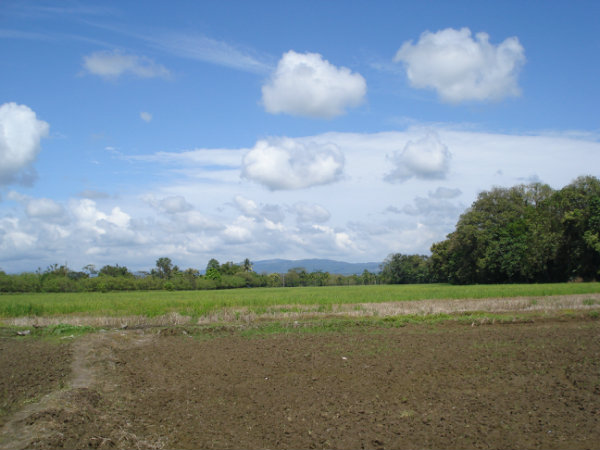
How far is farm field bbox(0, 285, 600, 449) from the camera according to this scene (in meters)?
7.18

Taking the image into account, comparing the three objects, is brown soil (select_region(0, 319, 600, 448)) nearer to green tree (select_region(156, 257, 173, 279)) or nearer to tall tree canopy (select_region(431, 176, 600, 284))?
tall tree canopy (select_region(431, 176, 600, 284))

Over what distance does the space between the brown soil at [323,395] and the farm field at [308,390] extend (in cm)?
3

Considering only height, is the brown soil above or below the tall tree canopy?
below

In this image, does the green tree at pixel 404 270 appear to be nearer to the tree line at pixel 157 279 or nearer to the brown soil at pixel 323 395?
the tree line at pixel 157 279

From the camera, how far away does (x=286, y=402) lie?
8.88 m

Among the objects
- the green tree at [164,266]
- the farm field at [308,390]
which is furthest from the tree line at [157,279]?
the farm field at [308,390]

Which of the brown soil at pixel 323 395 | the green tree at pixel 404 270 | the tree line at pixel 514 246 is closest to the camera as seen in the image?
the brown soil at pixel 323 395

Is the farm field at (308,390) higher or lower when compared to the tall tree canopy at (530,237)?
lower

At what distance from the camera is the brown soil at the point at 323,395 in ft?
23.4

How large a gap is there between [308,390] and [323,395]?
482 mm

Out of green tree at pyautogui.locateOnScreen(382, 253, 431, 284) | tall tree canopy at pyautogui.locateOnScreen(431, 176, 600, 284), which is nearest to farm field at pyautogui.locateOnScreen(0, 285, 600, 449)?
tall tree canopy at pyautogui.locateOnScreen(431, 176, 600, 284)

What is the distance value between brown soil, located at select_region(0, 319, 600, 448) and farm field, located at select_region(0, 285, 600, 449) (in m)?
0.03

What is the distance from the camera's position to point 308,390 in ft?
31.4

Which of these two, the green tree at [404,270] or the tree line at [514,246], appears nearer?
the tree line at [514,246]
